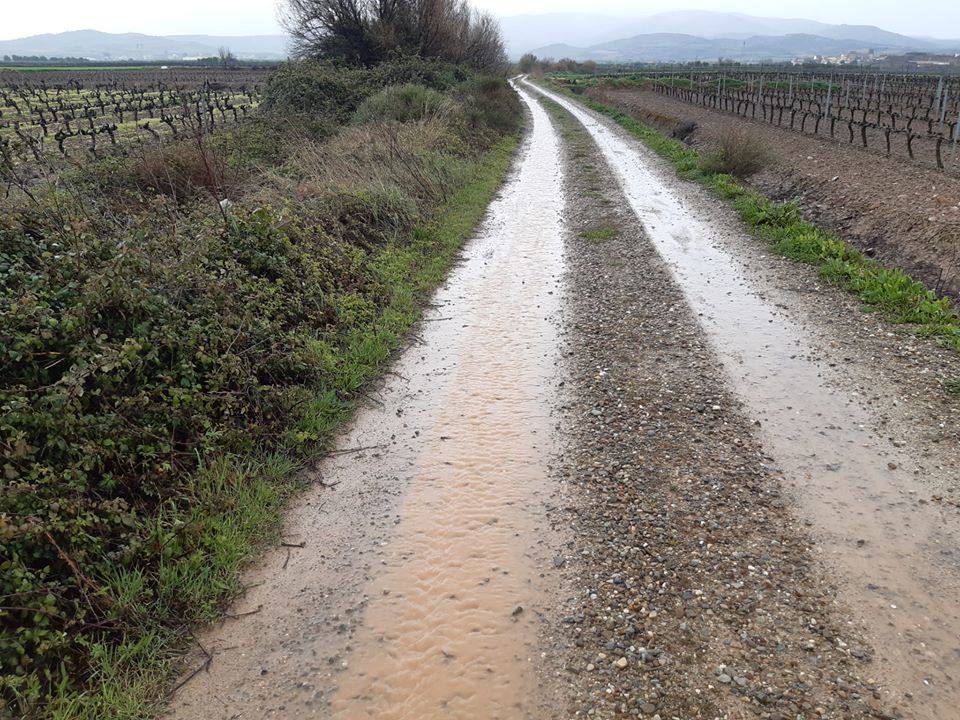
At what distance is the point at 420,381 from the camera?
7422mm

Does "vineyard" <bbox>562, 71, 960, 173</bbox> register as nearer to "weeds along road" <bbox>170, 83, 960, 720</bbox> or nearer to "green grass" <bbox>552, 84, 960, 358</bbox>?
"green grass" <bbox>552, 84, 960, 358</bbox>

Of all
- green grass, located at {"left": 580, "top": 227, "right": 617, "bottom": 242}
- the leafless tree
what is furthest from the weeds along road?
the leafless tree

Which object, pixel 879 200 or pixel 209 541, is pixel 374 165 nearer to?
pixel 879 200

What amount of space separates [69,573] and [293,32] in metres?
33.8

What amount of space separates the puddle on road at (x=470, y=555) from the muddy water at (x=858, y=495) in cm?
220

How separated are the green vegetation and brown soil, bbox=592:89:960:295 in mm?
8161

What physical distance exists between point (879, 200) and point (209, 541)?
14.2 metres

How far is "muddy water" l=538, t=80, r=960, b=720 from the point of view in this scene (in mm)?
3736

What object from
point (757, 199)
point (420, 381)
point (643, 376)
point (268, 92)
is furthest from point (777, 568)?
point (268, 92)

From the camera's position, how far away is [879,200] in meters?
12.9

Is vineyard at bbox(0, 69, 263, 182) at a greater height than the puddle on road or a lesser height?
greater

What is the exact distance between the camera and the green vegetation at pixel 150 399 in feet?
12.4

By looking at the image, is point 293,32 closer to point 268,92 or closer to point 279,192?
point 268,92

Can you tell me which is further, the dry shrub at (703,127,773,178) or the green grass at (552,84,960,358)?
the dry shrub at (703,127,773,178)
